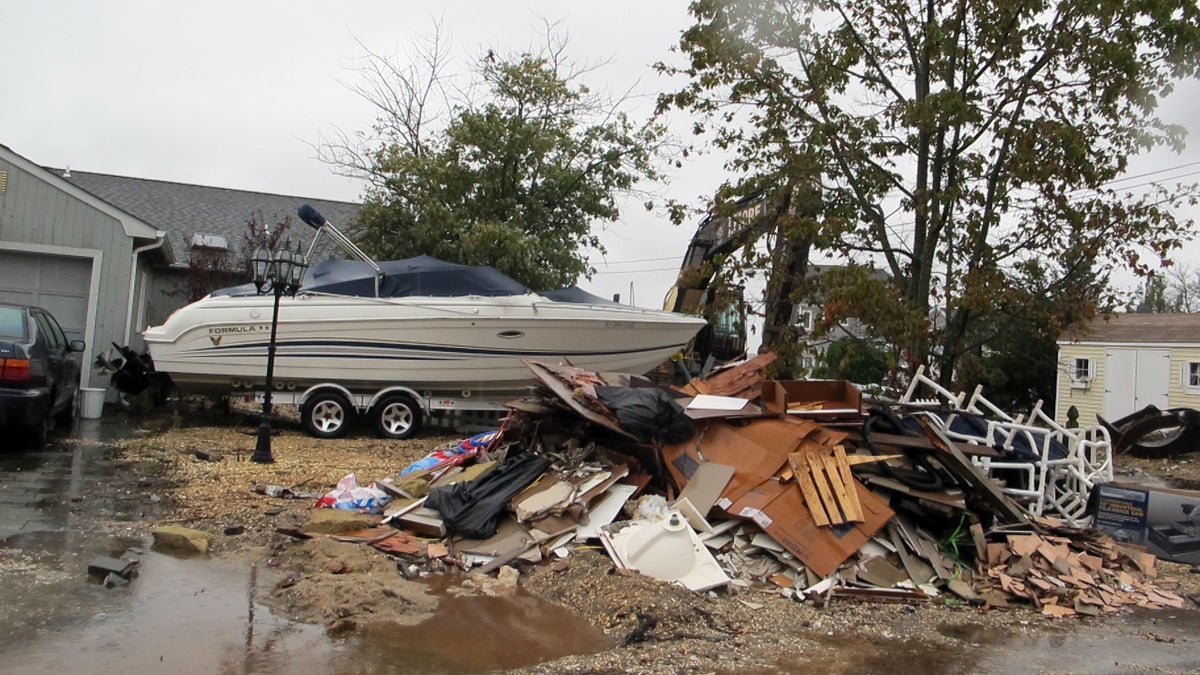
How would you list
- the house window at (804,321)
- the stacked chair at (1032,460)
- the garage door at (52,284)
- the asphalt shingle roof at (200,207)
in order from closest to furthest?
the stacked chair at (1032,460), the house window at (804,321), the garage door at (52,284), the asphalt shingle roof at (200,207)

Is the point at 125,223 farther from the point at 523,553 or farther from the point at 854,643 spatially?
the point at 854,643

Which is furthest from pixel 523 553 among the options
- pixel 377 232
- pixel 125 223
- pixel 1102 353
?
pixel 1102 353

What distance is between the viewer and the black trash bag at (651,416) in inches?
283

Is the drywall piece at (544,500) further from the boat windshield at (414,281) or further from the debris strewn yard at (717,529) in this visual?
the boat windshield at (414,281)

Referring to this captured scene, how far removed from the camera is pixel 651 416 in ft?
23.5

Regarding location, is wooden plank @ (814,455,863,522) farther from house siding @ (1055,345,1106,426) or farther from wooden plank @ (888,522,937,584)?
house siding @ (1055,345,1106,426)

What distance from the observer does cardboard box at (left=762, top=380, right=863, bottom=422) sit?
734 cm

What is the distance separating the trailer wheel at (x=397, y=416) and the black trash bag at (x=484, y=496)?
511 centimetres

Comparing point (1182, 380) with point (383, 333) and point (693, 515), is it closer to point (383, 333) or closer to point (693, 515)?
point (383, 333)

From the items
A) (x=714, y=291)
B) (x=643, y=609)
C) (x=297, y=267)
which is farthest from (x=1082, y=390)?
(x=643, y=609)

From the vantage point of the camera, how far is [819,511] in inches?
250

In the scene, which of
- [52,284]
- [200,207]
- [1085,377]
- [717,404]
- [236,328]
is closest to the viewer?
[717,404]

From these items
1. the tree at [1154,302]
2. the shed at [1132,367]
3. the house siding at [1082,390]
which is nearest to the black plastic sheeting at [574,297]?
the shed at [1132,367]

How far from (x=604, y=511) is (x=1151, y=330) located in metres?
24.0
